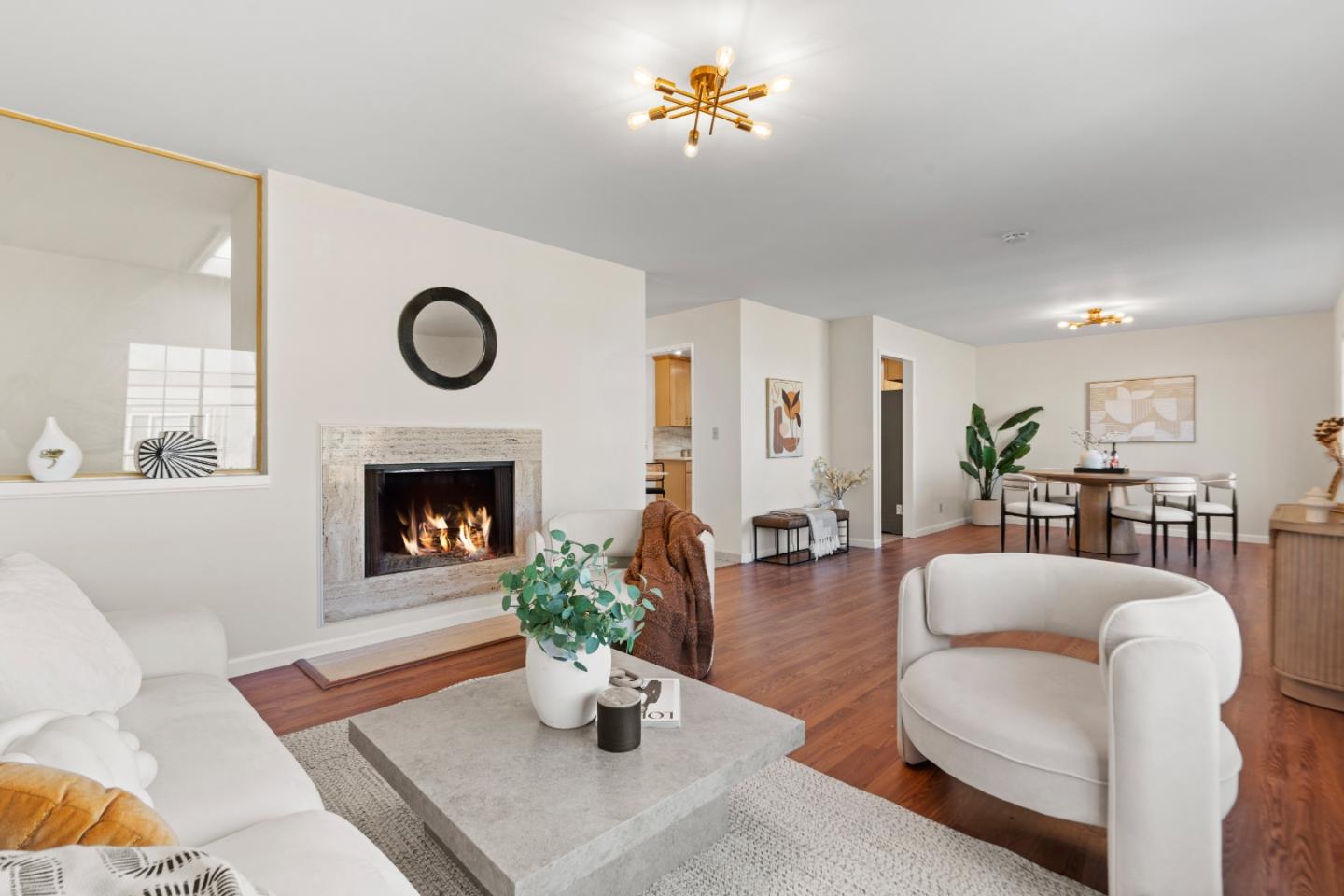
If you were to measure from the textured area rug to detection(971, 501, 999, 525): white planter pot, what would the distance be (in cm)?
722

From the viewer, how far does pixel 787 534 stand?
5965 millimetres

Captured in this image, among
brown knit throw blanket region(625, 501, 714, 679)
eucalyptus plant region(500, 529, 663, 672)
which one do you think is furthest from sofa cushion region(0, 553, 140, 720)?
brown knit throw blanket region(625, 501, 714, 679)

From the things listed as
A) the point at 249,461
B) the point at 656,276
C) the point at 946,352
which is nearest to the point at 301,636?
the point at 249,461

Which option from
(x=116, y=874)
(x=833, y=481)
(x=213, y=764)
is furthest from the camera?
(x=833, y=481)

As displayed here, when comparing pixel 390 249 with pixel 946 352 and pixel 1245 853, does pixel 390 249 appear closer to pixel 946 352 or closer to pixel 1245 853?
pixel 1245 853

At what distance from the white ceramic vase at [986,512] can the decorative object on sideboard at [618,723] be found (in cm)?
801

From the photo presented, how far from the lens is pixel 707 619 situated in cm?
298

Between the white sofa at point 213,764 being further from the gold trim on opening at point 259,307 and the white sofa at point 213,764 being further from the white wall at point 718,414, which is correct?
the white wall at point 718,414

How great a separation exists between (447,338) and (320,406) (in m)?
0.80

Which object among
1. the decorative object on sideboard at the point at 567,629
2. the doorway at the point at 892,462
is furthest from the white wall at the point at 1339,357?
the decorative object on sideboard at the point at 567,629

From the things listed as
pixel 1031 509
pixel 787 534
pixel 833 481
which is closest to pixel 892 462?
pixel 833 481

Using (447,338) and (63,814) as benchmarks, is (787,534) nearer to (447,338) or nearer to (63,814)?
(447,338)

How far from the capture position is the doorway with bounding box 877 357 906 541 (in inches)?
295

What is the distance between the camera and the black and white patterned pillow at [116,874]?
0.50 meters
